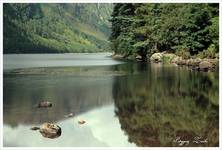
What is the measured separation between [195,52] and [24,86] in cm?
3759

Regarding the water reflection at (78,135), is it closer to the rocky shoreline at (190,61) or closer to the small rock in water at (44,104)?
the small rock in water at (44,104)

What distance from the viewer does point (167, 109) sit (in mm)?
25578

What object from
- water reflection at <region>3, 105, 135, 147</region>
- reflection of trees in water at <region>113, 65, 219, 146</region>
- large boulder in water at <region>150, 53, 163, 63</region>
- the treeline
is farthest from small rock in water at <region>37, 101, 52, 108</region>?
large boulder in water at <region>150, 53, 163, 63</region>

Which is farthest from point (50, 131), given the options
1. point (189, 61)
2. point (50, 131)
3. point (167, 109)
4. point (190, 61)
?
point (189, 61)

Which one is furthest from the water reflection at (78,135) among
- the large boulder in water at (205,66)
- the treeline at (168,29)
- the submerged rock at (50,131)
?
the treeline at (168,29)

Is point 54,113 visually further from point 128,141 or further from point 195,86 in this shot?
point 195,86

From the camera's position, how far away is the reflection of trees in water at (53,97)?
23.7 meters

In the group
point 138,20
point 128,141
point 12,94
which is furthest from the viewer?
point 138,20

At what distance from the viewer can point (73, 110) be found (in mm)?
25328

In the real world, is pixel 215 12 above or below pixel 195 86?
above

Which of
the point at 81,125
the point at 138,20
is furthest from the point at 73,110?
the point at 138,20

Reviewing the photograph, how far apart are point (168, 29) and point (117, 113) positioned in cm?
4933

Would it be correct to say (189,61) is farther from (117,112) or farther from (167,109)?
(117,112)

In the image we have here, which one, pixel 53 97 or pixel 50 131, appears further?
pixel 53 97
